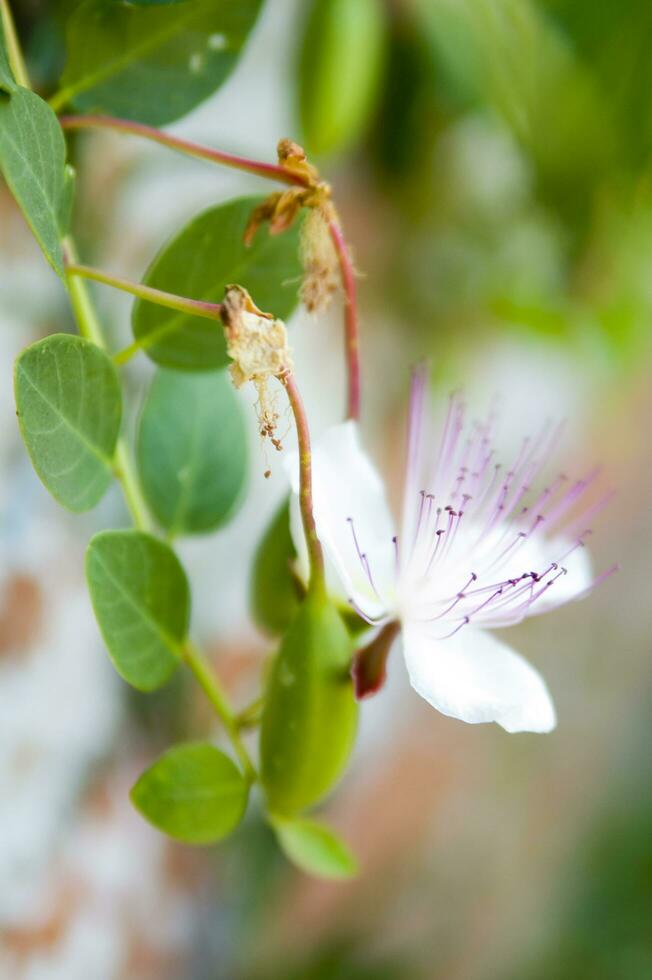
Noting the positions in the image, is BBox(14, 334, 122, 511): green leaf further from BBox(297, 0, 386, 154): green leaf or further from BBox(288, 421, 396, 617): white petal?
BBox(297, 0, 386, 154): green leaf

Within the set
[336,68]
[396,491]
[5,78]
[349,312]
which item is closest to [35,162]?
[5,78]

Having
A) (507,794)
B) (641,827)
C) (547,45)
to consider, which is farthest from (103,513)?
(641,827)

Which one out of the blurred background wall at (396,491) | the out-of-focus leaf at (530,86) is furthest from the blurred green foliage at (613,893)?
the out-of-focus leaf at (530,86)

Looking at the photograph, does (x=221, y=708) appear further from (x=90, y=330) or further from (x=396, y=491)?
(x=396, y=491)

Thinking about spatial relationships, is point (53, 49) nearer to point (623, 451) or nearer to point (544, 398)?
point (544, 398)

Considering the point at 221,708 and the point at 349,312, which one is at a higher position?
the point at 349,312

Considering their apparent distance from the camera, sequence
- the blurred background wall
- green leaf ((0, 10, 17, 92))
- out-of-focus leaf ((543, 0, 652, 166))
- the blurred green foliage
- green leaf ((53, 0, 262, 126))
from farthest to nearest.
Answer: the blurred green foliage
the blurred background wall
out-of-focus leaf ((543, 0, 652, 166))
green leaf ((53, 0, 262, 126))
green leaf ((0, 10, 17, 92))

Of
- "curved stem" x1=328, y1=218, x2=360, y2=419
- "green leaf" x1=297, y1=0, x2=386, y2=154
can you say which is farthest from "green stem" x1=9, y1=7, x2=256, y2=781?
"green leaf" x1=297, y1=0, x2=386, y2=154
